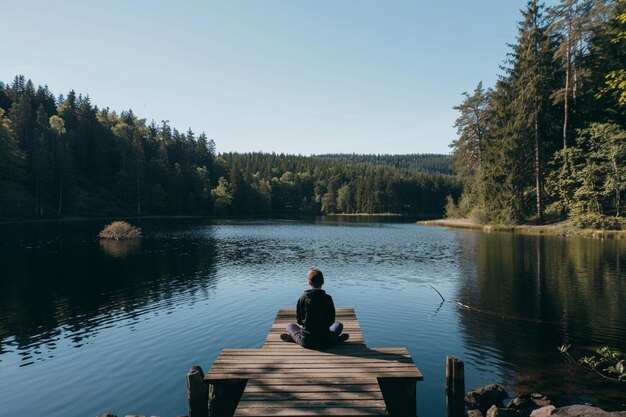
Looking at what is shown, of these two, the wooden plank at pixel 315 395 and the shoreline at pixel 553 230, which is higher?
the shoreline at pixel 553 230

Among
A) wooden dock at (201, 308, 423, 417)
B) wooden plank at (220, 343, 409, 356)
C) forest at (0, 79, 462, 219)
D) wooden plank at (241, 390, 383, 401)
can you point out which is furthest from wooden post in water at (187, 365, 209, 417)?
forest at (0, 79, 462, 219)

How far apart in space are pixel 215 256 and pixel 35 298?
19.9m

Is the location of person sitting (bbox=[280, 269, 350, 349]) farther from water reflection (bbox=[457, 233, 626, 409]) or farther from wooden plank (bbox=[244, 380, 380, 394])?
water reflection (bbox=[457, 233, 626, 409])

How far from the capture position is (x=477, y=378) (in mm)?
12844

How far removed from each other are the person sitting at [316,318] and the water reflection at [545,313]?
6455 mm

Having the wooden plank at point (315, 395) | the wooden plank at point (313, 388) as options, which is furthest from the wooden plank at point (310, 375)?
the wooden plank at point (315, 395)

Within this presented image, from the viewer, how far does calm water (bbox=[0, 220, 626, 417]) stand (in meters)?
12.3

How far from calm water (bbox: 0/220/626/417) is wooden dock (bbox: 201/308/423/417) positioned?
88.8 inches

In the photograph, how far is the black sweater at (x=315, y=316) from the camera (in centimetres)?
1033

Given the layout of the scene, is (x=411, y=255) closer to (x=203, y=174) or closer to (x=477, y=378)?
(x=477, y=378)

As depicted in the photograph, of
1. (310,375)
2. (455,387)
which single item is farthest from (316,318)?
(455,387)

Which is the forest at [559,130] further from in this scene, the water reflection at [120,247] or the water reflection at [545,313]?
the water reflection at [120,247]

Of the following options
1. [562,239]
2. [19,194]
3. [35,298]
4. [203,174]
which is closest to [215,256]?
[35,298]

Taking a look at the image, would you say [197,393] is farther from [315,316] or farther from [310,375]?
[315,316]
